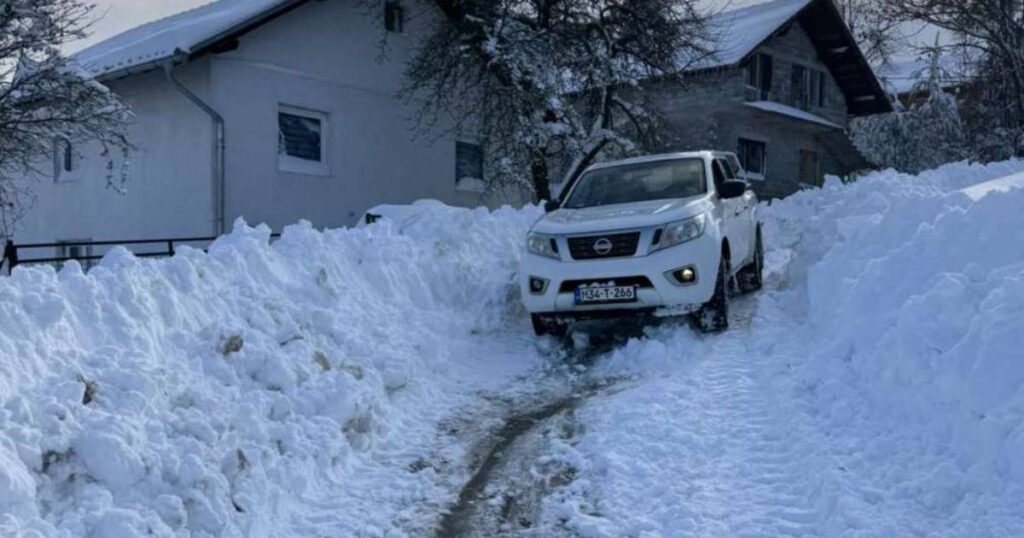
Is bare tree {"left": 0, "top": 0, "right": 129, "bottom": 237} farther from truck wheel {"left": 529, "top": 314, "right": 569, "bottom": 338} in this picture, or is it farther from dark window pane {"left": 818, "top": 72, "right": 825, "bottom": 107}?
dark window pane {"left": 818, "top": 72, "right": 825, "bottom": 107}

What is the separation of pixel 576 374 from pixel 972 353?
329cm

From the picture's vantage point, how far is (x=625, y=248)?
292 inches

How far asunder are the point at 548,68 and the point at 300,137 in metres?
5.01

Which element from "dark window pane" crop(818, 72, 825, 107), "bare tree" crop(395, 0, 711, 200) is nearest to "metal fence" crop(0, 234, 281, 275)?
"bare tree" crop(395, 0, 711, 200)

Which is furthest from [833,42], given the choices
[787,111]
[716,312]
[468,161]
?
[716,312]

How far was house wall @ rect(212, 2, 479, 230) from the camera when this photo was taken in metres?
15.1

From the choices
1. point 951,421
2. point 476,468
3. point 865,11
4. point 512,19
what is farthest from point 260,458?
point 865,11

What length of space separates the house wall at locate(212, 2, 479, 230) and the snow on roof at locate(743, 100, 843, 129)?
1263 centimetres

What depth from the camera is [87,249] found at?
1720 cm

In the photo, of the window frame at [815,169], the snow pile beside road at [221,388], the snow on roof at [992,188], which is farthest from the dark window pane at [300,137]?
the window frame at [815,169]

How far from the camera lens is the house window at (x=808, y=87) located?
31.2m

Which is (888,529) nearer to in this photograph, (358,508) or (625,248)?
(358,508)

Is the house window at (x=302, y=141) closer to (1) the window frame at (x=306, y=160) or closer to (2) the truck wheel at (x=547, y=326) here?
(1) the window frame at (x=306, y=160)

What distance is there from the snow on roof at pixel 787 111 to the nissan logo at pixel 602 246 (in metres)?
21.2
